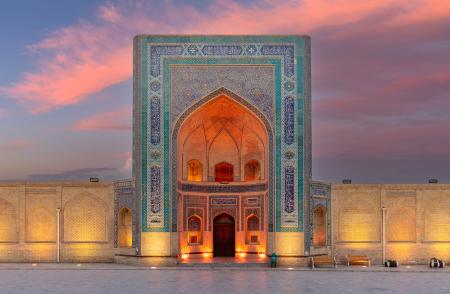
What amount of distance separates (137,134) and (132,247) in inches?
137

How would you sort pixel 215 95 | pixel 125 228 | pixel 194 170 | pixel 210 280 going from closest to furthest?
pixel 210 280, pixel 215 95, pixel 125 228, pixel 194 170

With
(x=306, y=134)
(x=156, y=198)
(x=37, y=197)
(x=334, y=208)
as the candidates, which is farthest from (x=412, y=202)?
(x=37, y=197)

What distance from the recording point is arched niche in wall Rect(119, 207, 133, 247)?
2298 centimetres

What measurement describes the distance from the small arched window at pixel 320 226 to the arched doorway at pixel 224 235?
3329 mm

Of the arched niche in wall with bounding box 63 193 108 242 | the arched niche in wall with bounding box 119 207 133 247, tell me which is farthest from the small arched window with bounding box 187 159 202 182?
the arched niche in wall with bounding box 63 193 108 242

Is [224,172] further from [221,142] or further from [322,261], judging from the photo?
[322,261]

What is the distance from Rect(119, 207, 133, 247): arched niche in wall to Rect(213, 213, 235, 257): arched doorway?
333 cm

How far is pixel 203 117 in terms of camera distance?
961 inches

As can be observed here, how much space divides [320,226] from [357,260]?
1655 millimetres

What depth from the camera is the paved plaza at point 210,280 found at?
15.2m

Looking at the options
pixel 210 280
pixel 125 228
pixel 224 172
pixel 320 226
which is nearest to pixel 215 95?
pixel 224 172

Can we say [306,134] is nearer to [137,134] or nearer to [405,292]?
[137,134]

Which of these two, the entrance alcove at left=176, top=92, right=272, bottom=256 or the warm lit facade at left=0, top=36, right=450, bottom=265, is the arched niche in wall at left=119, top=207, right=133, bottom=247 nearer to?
the warm lit facade at left=0, top=36, right=450, bottom=265

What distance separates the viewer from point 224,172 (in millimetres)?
25531
